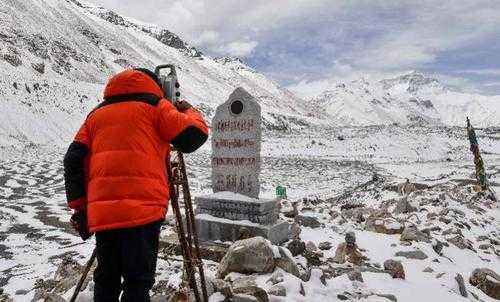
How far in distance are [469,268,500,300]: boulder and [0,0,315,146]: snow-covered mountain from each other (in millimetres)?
29504

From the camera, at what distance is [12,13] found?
6122cm

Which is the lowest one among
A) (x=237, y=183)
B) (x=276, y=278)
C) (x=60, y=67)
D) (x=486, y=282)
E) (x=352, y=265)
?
(x=486, y=282)

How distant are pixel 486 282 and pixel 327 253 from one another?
2.81 metres

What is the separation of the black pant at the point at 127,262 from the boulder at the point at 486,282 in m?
7.14

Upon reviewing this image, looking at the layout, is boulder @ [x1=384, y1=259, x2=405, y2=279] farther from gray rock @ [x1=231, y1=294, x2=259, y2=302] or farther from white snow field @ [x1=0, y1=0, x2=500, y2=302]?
gray rock @ [x1=231, y1=294, x2=259, y2=302]

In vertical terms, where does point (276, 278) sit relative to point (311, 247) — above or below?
above

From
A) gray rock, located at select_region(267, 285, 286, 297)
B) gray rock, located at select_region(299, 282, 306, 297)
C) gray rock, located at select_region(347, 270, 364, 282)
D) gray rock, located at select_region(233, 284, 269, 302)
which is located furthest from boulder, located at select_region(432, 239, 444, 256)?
gray rock, located at select_region(233, 284, 269, 302)

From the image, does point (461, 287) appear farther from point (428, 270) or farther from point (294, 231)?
point (294, 231)

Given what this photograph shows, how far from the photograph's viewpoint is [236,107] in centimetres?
945

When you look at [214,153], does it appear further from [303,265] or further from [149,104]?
[149,104]

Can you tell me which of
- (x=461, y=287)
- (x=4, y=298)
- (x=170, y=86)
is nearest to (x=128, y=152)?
(x=170, y=86)

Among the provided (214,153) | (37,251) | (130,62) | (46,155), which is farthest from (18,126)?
(130,62)

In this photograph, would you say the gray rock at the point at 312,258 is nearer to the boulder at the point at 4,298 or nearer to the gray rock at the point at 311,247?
the gray rock at the point at 311,247

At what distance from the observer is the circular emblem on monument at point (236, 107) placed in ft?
30.9
